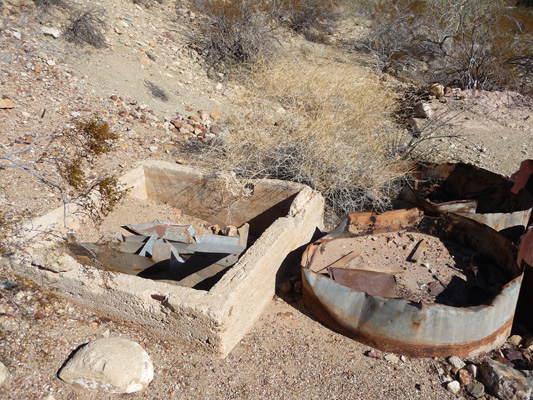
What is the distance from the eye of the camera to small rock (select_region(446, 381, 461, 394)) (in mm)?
2465

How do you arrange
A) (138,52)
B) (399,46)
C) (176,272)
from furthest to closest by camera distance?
(399,46) < (138,52) < (176,272)

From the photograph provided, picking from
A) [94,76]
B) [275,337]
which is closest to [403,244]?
[275,337]

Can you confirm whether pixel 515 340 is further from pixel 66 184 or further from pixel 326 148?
pixel 66 184

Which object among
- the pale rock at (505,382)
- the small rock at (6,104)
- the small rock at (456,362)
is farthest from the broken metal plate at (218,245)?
the small rock at (6,104)

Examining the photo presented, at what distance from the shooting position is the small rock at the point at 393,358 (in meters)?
2.62

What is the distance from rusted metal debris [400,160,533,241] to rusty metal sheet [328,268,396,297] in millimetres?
922

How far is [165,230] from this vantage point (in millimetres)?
3588

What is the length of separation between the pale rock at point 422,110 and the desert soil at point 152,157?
40 centimetres

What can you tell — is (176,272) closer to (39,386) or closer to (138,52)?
(39,386)

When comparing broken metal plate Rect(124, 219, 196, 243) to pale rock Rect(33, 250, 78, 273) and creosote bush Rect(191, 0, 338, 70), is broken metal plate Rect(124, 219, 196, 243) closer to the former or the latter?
pale rock Rect(33, 250, 78, 273)

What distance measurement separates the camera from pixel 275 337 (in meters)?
2.79

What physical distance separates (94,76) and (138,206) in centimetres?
289

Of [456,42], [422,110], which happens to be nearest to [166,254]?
[422,110]

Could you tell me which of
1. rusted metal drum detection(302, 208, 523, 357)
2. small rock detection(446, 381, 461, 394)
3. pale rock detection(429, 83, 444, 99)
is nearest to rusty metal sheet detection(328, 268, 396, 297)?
rusted metal drum detection(302, 208, 523, 357)
